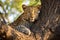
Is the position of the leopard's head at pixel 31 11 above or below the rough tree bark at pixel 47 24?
below

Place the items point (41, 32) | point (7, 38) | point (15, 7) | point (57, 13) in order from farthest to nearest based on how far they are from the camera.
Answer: point (15, 7)
point (57, 13)
point (41, 32)
point (7, 38)

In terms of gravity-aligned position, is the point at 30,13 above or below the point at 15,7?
above

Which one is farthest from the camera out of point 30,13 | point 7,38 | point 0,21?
point 30,13

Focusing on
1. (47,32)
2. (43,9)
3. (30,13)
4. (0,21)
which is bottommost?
(30,13)

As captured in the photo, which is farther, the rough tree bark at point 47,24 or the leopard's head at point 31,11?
the leopard's head at point 31,11

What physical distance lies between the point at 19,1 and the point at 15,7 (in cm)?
28

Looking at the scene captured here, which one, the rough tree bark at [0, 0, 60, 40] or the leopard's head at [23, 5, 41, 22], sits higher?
the rough tree bark at [0, 0, 60, 40]

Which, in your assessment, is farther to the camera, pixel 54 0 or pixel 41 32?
pixel 54 0

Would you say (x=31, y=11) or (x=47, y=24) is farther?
(x=31, y=11)

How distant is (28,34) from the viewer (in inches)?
150

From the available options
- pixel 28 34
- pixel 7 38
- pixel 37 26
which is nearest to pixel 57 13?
pixel 37 26

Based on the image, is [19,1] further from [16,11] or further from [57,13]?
[57,13]

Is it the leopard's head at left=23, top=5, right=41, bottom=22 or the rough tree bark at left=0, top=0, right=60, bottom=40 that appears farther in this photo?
the leopard's head at left=23, top=5, right=41, bottom=22

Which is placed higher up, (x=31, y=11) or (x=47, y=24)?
(x=47, y=24)
